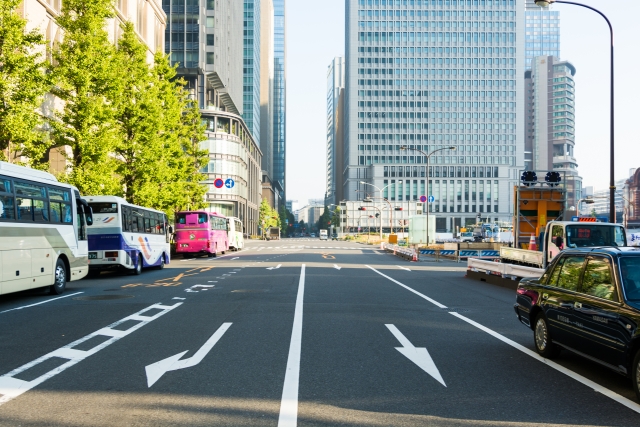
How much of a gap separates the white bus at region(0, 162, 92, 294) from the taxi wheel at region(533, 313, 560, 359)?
11142 millimetres

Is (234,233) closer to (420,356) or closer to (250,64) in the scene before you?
(420,356)

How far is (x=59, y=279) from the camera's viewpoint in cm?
1569

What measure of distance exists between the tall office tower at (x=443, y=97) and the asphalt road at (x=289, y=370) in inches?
5553

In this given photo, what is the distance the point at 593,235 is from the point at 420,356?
44.0ft

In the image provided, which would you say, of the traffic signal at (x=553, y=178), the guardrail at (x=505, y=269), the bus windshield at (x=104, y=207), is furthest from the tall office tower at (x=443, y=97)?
the bus windshield at (x=104, y=207)

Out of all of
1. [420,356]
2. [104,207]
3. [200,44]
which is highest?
[200,44]

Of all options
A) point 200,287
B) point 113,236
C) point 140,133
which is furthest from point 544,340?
point 140,133

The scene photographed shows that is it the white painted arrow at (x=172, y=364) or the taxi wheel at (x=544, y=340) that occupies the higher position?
the taxi wheel at (x=544, y=340)

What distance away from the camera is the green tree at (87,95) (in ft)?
85.0

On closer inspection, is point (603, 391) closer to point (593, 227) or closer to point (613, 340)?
point (613, 340)

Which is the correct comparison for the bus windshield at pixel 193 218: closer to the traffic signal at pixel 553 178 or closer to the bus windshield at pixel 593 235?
the traffic signal at pixel 553 178

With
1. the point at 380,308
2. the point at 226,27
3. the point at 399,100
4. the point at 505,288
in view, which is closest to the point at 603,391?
the point at 380,308

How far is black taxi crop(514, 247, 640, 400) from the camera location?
5.46 metres

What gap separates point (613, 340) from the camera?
561 centimetres
